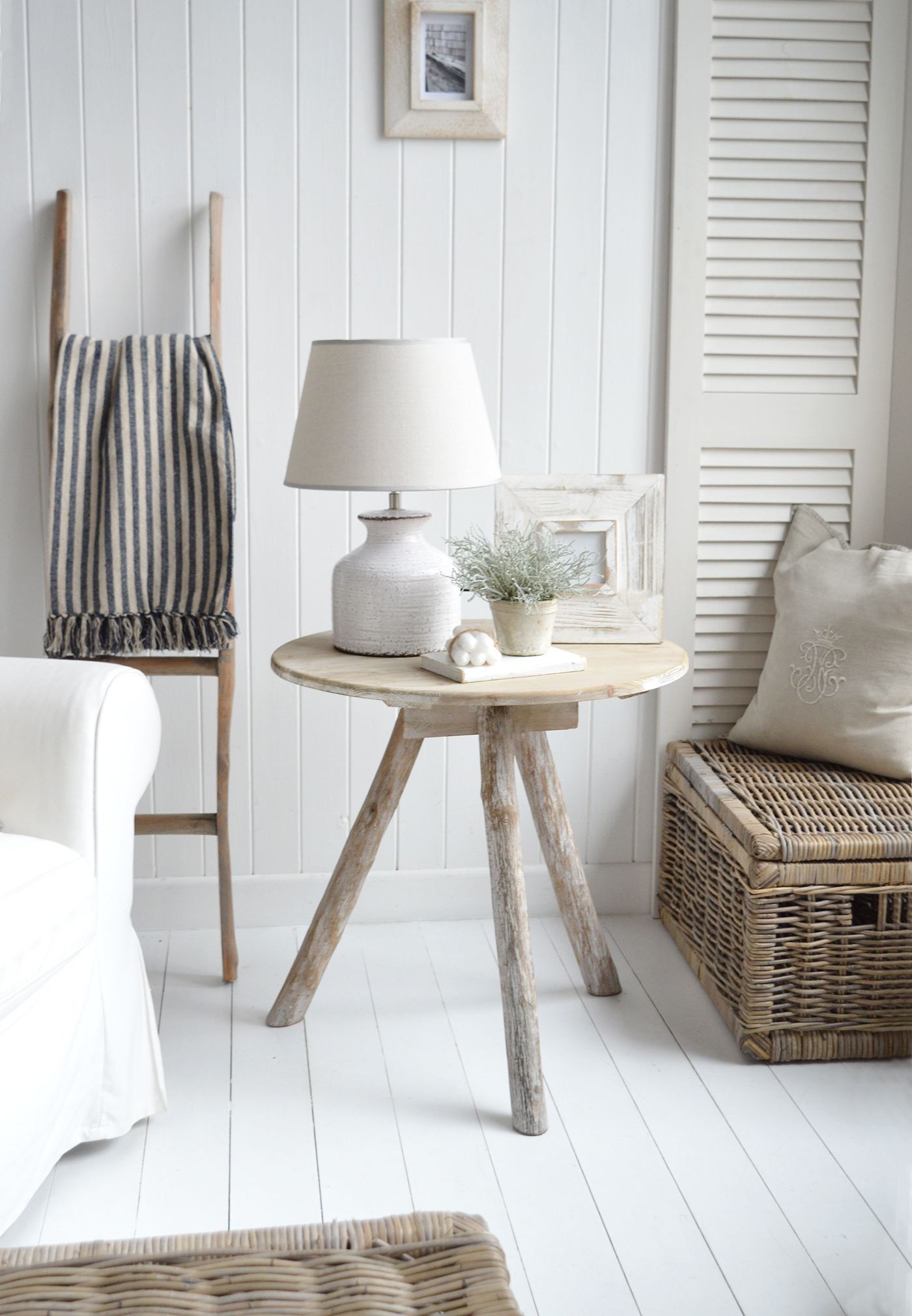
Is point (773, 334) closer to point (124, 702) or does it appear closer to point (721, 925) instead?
point (721, 925)

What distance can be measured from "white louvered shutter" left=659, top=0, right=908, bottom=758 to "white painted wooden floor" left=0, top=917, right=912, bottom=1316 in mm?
745

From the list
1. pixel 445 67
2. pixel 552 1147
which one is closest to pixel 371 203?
pixel 445 67

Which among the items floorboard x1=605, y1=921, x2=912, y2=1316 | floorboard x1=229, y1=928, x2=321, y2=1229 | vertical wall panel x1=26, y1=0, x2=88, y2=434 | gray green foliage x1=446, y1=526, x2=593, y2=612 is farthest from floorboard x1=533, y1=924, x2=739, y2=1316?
vertical wall panel x1=26, y1=0, x2=88, y2=434

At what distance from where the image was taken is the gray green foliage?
172cm

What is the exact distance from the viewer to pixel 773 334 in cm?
228

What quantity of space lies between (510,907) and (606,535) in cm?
66

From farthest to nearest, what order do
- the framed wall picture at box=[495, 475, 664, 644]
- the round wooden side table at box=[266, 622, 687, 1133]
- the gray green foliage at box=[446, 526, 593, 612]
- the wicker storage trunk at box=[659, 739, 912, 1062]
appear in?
the framed wall picture at box=[495, 475, 664, 644], the wicker storage trunk at box=[659, 739, 912, 1062], the gray green foliage at box=[446, 526, 593, 612], the round wooden side table at box=[266, 622, 687, 1133]

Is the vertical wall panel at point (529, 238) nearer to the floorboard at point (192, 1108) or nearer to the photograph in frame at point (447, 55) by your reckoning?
the photograph in frame at point (447, 55)

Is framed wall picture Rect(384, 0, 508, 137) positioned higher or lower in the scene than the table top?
higher

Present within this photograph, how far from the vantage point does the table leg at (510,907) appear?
5.52 ft

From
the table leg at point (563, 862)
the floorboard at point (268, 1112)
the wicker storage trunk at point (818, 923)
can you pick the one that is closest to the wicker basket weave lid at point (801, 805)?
the wicker storage trunk at point (818, 923)

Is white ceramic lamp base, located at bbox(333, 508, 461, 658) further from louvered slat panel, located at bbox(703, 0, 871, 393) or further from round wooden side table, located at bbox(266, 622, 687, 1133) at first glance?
louvered slat panel, located at bbox(703, 0, 871, 393)

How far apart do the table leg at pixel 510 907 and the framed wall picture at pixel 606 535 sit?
31 centimetres

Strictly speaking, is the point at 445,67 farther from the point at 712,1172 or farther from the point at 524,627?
the point at 712,1172
